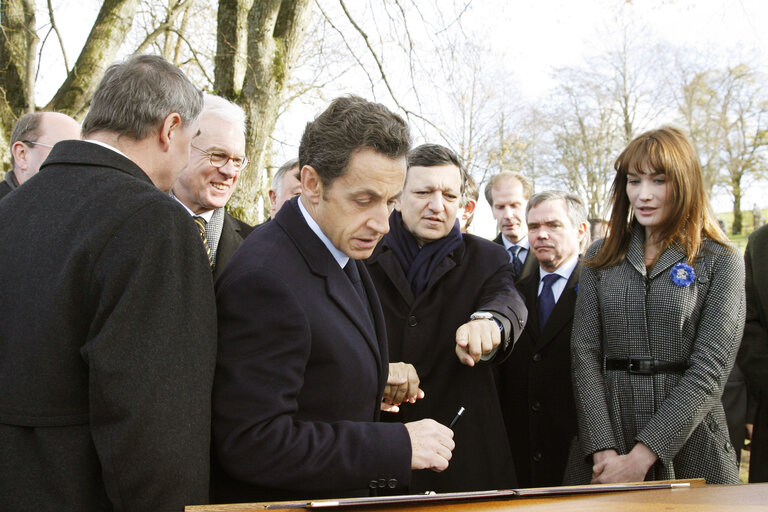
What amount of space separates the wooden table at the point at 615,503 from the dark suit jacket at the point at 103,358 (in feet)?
1.19

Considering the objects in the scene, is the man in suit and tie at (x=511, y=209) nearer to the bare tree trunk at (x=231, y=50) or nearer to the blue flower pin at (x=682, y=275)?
the blue flower pin at (x=682, y=275)

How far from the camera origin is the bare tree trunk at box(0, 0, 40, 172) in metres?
7.59

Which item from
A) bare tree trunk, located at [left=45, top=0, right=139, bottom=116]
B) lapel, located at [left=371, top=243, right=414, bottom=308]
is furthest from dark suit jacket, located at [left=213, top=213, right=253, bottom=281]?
bare tree trunk, located at [left=45, top=0, right=139, bottom=116]

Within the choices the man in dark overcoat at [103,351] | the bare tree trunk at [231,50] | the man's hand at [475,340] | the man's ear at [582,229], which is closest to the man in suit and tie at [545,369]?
the man's ear at [582,229]

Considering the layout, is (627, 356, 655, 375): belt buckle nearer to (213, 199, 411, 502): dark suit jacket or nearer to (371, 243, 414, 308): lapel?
(371, 243, 414, 308): lapel

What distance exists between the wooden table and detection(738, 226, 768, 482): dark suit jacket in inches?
74.8

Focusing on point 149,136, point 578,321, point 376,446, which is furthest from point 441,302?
point 149,136

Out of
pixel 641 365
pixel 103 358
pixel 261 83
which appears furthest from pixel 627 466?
pixel 261 83

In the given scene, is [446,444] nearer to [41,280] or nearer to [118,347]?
[118,347]

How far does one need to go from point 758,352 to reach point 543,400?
1070mm

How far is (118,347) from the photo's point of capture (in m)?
1.46

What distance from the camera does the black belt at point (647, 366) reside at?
2656 millimetres

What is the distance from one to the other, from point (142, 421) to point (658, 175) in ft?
7.71

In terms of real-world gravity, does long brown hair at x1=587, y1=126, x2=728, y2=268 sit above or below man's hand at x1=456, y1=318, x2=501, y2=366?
above
